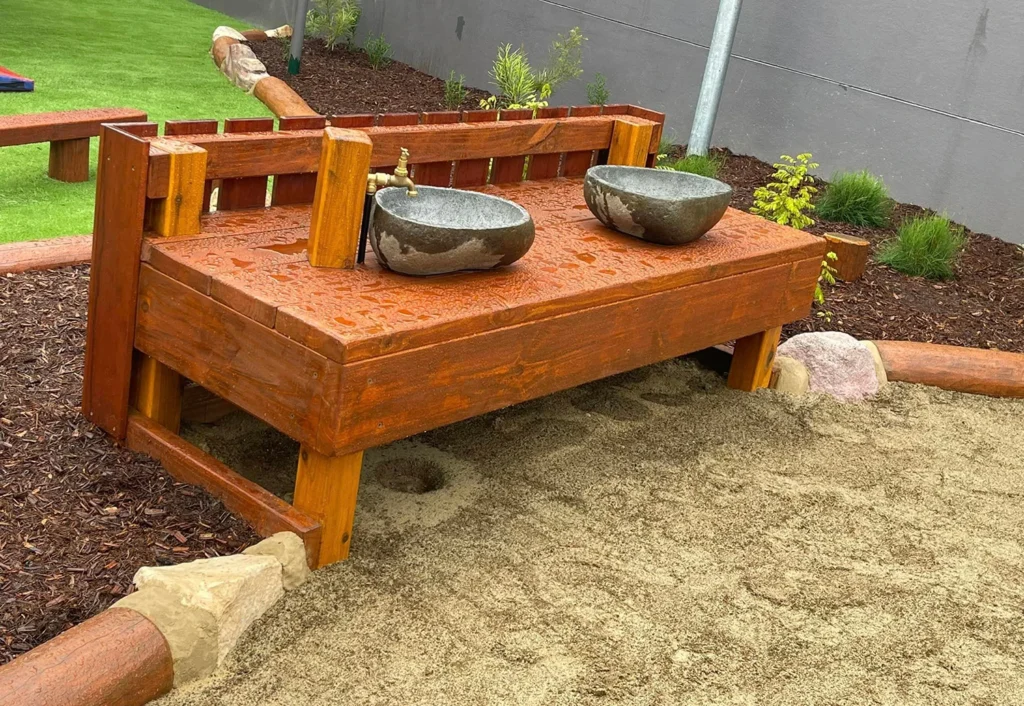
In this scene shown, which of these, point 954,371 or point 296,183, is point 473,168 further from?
point 954,371

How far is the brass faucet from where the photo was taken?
9.23ft

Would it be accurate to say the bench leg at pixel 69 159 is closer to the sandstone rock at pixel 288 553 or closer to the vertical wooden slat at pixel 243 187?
the vertical wooden slat at pixel 243 187

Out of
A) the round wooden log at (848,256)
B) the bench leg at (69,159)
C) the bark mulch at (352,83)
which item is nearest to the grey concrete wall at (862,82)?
the bark mulch at (352,83)

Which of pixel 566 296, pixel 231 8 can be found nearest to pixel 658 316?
pixel 566 296

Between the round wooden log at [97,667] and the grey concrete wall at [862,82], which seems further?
the grey concrete wall at [862,82]

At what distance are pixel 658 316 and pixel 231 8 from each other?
30.8 ft

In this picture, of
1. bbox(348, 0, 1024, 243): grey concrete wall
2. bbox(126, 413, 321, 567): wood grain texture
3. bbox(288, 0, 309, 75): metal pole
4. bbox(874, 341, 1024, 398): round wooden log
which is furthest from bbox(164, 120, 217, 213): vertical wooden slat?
bbox(288, 0, 309, 75): metal pole

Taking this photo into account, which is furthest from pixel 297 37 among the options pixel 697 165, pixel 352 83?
pixel 697 165

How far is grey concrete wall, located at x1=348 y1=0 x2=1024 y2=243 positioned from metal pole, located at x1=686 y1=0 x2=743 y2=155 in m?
0.43

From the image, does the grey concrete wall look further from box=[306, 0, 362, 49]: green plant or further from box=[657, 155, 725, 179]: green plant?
box=[306, 0, 362, 49]: green plant

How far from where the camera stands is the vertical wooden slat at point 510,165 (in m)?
3.94

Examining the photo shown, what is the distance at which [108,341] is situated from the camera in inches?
114

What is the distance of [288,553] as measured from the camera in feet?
8.41

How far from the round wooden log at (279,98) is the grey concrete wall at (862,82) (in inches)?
82.6
